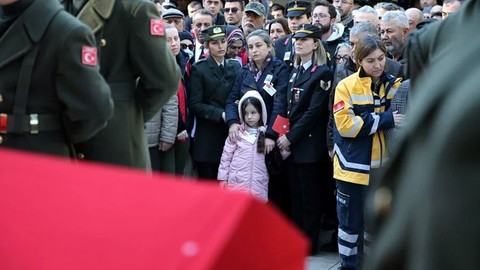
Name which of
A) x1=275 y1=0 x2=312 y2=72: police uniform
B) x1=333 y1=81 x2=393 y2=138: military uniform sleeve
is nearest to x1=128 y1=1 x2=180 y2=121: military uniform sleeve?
x1=333 y1=81 x2=393 y2=138: military uniform sleeve

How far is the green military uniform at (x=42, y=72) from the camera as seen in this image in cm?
387

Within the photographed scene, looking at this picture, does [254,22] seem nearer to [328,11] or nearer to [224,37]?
[328,11]

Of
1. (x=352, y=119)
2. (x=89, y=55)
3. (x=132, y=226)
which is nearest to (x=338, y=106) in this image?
(x=352, y=119)

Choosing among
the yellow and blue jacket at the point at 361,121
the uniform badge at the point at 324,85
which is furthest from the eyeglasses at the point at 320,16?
the yellow and blue jacket at the point at 361,121

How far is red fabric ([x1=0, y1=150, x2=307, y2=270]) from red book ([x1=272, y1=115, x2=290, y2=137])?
5.92 m

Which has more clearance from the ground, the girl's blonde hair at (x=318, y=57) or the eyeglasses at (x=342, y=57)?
the girl's blonde hair at (x=318, y=57)

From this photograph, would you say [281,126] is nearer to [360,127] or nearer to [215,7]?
[360,127]

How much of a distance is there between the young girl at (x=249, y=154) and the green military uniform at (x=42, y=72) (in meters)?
3.81

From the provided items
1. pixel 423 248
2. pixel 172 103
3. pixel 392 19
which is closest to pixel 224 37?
pixel 172 103

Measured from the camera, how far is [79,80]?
3.88m

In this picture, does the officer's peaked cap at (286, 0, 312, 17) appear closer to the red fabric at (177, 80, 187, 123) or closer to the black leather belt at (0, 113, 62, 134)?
the red fabric at (177, 80, 187, 123)

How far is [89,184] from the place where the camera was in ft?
5.40

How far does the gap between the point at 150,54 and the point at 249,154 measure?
3265 millimetres

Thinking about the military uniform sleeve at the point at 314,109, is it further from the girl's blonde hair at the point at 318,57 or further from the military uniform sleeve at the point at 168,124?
the military uniform sleeve at the point at 168,124
